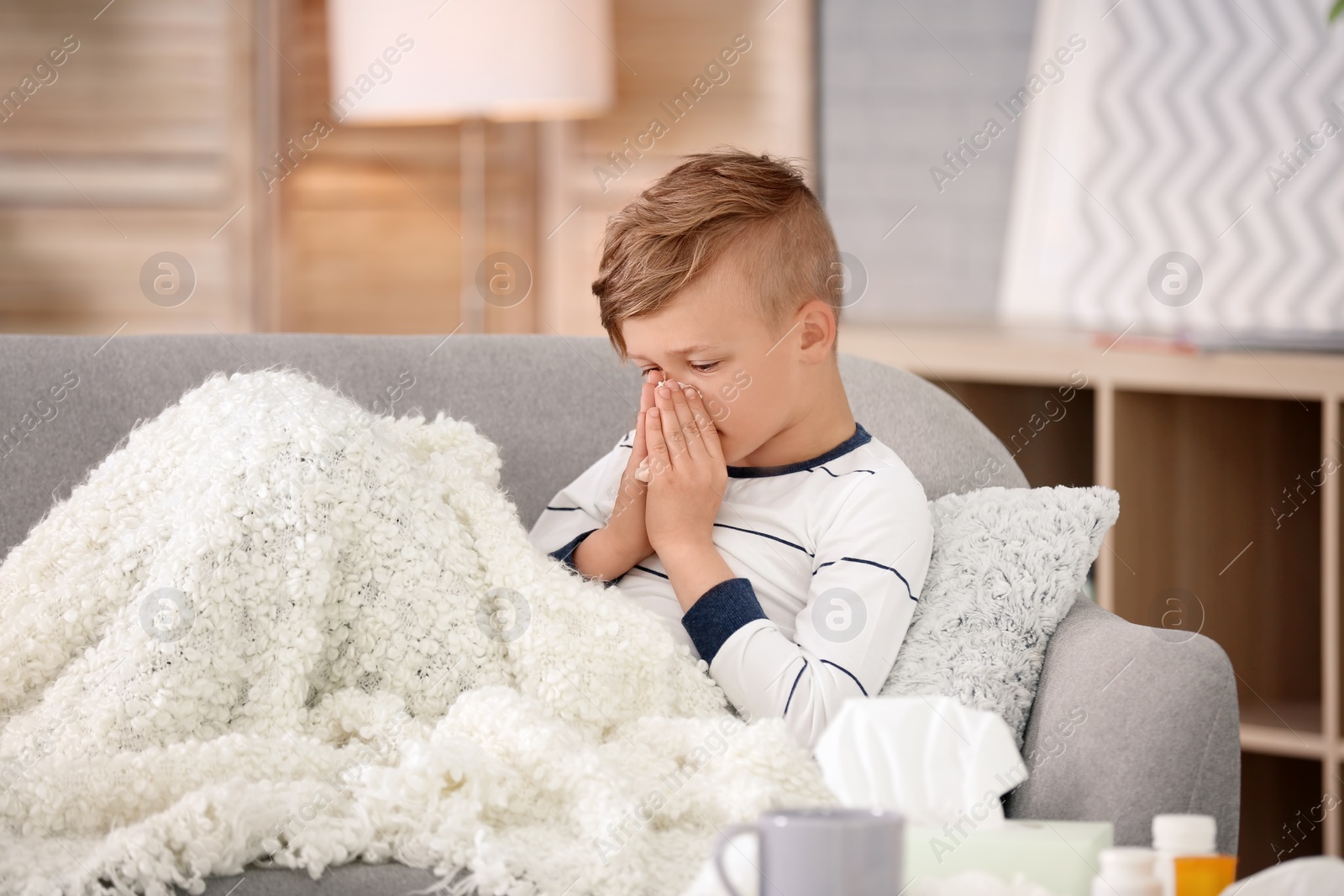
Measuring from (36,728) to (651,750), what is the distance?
438mm

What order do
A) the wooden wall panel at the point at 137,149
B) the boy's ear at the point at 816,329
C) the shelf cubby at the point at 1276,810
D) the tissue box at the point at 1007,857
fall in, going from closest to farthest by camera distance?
the tissue box at the point at 1007,857
the boy's ear at the point at 816,329
the shelf cubby at the point at 1276,810
the wooden wall panel at the point at 137,149

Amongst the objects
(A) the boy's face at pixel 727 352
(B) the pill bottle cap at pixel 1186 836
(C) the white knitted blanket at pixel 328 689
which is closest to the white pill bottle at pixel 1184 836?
(B) the pill bottle cap at pixel 1186 836

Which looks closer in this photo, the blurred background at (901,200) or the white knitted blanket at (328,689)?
the white knitted blanket at (328,689)

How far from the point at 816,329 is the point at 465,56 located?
1420 millimetres

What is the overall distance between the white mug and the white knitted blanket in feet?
0.60

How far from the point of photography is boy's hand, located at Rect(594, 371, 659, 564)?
1162mm

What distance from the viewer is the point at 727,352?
43.3 inches

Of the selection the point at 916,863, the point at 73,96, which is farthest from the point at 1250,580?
the point at 73,96

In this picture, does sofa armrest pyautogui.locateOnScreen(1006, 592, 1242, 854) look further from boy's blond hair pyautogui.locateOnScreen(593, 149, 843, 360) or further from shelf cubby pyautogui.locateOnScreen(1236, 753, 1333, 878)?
shelf cubby pyautogui.locateOnScreen(1236, 753, 1333, 878)

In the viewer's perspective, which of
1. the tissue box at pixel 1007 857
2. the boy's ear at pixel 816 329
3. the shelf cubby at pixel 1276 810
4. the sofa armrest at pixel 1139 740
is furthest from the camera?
the shelf cubby at pixel 1276 810

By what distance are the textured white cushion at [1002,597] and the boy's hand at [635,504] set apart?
0.26 m

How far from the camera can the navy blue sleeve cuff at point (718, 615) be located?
1.05 m

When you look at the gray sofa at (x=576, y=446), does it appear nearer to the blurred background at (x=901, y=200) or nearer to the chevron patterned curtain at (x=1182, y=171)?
the blurred background at (x=901, y=200)

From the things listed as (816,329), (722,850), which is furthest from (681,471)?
(722,850)
